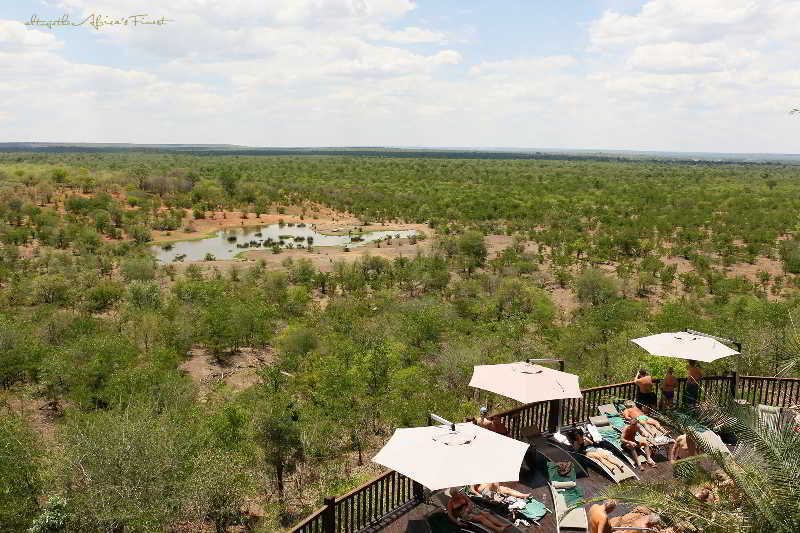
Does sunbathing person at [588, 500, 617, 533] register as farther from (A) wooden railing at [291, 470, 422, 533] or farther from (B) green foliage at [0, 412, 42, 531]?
(B) green foliage at [0, 412, 42, 531]

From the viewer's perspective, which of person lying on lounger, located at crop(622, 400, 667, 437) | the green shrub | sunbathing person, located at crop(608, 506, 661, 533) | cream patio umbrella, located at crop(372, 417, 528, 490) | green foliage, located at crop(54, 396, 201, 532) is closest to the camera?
cream patio umbrella, located at crop(372, 417, 528, 490)

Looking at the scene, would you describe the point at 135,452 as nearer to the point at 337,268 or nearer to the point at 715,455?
the point at 715,455

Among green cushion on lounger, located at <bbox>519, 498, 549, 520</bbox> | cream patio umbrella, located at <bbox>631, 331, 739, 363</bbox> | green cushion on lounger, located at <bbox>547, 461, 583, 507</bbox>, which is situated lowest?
green cushion on lounger, located at <bbox>519, 498, 549, 520</bbox>

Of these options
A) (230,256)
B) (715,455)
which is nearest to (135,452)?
(715,455)

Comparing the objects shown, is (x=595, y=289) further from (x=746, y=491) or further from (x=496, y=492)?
(x=746, y=491)

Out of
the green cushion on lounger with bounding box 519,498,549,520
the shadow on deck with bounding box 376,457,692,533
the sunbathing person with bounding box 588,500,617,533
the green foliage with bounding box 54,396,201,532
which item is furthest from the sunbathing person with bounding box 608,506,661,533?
the green foliage with bounding box 54,396,201,532

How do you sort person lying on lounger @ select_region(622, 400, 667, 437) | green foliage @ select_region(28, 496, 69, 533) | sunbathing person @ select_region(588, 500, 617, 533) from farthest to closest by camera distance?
1. person lying on lounger @ select_region(622, 400, 667, 437)
2. green foliage @ select_region(28, 496, 69, 533)
3. sunbathing person @ select_region(588, 500, 617, 533)

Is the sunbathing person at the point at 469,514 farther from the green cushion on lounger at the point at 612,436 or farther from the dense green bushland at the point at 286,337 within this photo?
the dense green bushland at the point at 286,337
